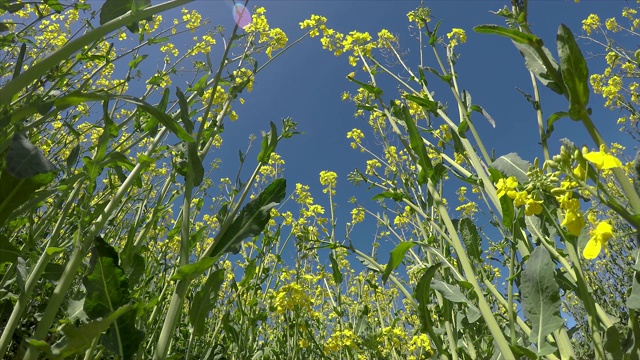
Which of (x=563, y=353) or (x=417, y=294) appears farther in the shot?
(x=417, y=294)

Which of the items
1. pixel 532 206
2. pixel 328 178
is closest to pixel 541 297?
pixel 532 206

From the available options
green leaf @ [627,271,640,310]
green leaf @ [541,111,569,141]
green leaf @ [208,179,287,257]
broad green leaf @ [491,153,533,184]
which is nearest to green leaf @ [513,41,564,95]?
green leaf @ [541,111,569,141]

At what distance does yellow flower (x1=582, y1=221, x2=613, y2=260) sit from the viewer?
757mm

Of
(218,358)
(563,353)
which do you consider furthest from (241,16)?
(218,358)

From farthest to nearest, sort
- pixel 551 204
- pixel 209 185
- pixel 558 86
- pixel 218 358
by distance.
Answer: pixel 209 185 → pixel 218 358 → pixel 551 204 → pixel 558 86

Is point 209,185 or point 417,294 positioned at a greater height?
point 209,185

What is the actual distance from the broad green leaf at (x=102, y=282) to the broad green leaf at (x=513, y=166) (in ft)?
3.86

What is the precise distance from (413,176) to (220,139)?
1835 millimetres

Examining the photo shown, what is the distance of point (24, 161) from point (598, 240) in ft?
3.68

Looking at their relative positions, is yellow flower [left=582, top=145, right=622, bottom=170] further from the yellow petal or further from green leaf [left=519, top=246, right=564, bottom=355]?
green leaf [left=519, top=246, right=564, bottom=355]

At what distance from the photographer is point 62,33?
3.91m

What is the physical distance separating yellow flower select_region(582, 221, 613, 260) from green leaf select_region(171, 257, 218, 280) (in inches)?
31.8

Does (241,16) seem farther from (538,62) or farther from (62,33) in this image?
(62,33)

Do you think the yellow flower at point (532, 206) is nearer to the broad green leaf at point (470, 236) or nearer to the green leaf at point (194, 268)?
the broad green leaf at point (470, 236)
